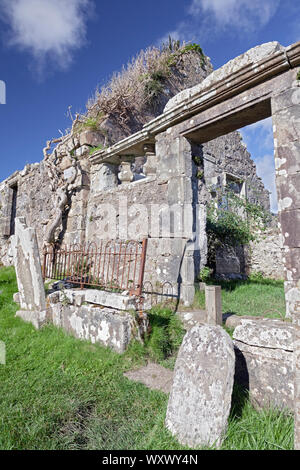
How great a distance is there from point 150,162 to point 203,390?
13.3 feet

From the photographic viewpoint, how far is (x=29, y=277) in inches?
141

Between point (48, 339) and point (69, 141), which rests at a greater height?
point (69, 141)

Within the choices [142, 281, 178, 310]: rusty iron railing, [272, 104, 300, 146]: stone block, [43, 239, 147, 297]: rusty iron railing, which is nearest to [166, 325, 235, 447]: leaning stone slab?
[43, 239, 147, 297]: rusty iron railing

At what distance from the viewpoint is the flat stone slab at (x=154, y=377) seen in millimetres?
2201

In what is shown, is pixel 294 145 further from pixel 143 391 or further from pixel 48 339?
pixel 48 339

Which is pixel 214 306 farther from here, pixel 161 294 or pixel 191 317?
pixel 161 294

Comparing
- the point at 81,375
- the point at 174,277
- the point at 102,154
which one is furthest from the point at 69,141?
the point at 81,375

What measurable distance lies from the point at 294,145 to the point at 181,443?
9.77ft

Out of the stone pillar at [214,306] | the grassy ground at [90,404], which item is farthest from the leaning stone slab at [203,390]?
the stone pillar at [214,306]

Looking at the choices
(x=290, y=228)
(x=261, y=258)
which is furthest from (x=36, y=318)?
(x=261, y=258)

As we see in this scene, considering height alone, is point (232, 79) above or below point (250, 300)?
above

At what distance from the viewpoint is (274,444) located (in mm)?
1450

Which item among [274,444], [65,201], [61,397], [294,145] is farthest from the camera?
[65,201]

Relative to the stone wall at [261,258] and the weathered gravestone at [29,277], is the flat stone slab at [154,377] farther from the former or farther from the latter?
the stone wall at [261,258]
